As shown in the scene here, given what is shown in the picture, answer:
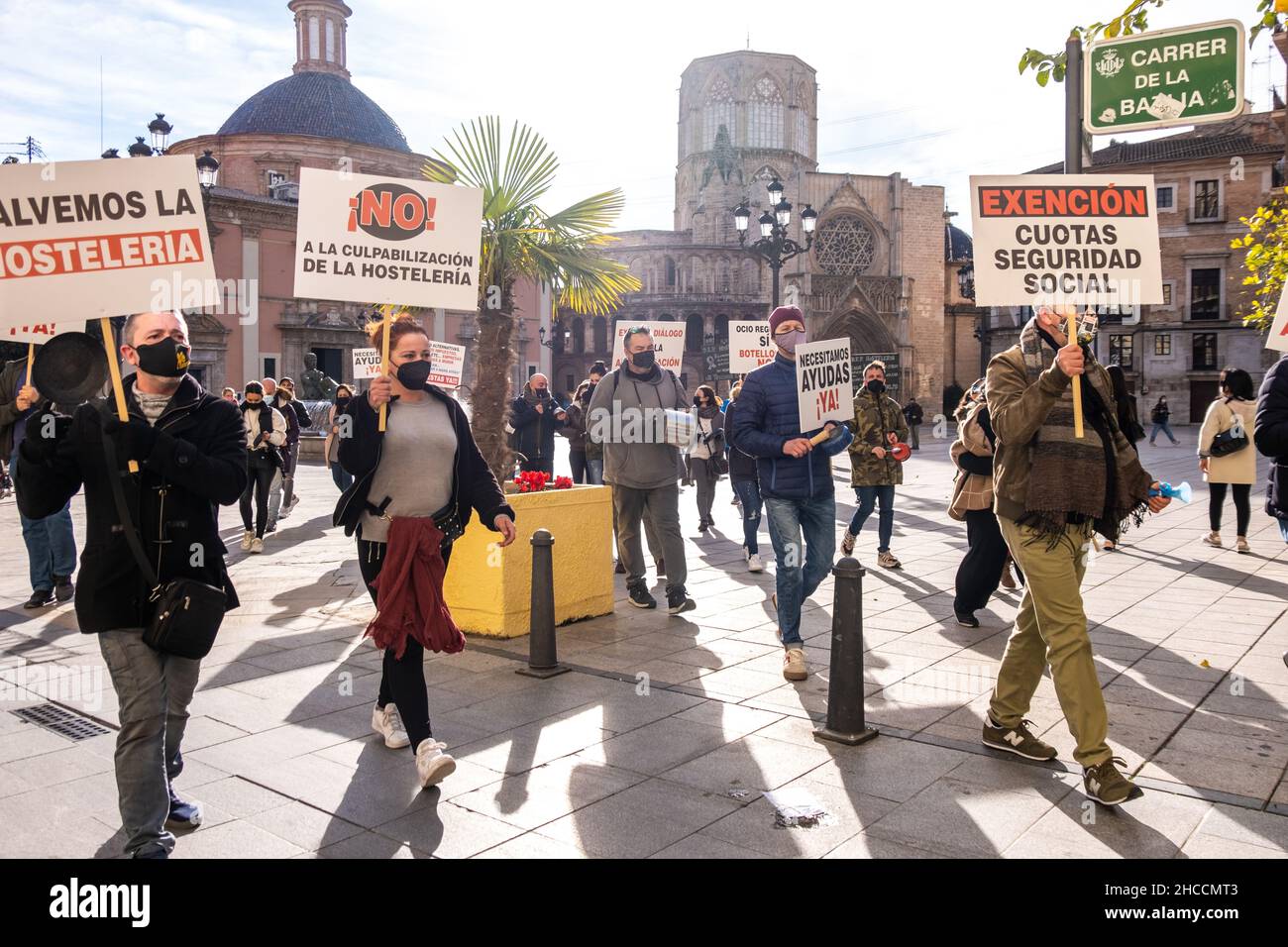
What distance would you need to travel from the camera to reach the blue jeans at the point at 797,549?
6211mm

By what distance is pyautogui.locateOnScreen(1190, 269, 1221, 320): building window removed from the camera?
171 ft

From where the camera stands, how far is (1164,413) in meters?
35.2

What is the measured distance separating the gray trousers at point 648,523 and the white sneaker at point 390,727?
10.8 feet

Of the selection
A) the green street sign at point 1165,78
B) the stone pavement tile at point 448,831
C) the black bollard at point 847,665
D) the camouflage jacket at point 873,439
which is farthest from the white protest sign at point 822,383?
the camouflage jacket at point 873,439

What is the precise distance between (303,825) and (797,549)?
10.8 ft

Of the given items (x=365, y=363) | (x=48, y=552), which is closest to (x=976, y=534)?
(x=48, y=552)

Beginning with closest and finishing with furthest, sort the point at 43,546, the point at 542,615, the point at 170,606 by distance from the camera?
1. the point at 170,606
2. the point at 542,615
3. the point at 43,546

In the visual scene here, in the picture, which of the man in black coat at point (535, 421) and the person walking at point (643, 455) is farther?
the man in black coat at point (535, 421)

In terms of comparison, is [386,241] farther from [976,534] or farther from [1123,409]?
[976,534]

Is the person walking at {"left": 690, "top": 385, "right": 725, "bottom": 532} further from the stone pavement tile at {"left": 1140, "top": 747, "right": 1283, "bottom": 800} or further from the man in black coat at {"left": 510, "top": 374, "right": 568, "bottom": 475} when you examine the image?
the stone pavement tile at {"left": 1140, "top": 747, "right": 1283, "bottom": 800}

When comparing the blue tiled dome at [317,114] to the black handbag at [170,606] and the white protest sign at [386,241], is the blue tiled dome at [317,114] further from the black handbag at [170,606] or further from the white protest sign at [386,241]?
the black handbag at [170,606]

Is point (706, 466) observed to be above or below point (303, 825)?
above

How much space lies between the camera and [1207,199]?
52906mm

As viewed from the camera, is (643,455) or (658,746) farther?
(643,455)
